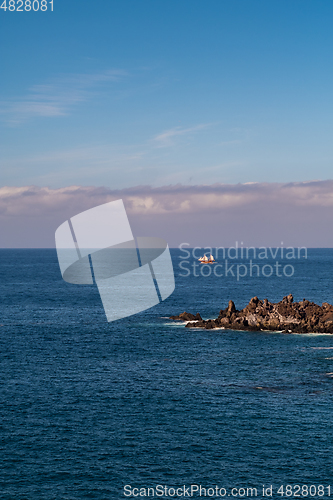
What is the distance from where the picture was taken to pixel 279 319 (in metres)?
104

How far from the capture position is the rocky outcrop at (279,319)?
101 metres

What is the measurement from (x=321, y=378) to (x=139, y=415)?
28.7 m

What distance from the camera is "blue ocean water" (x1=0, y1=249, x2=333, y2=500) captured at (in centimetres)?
4128

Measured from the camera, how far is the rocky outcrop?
10069 centimetres

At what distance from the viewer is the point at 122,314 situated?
125 meters

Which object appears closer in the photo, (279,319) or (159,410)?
(159,410)

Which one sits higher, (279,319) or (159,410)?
(279,319)

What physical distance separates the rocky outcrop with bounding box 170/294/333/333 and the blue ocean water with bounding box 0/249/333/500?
5.00 metres

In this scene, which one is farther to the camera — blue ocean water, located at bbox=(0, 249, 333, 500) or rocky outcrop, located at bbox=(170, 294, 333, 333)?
rocky outcrop, located at bbox=(170, 294, 333, 333)

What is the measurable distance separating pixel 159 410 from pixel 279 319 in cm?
5518

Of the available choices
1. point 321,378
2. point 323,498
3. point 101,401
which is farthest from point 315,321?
point 323,498

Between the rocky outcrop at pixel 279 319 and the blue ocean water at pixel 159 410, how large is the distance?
16.4 feet

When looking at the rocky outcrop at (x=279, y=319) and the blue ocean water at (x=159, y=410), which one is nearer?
the blue ocean water at (x=159, y=410)

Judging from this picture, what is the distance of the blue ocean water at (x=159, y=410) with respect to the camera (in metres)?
41.3
